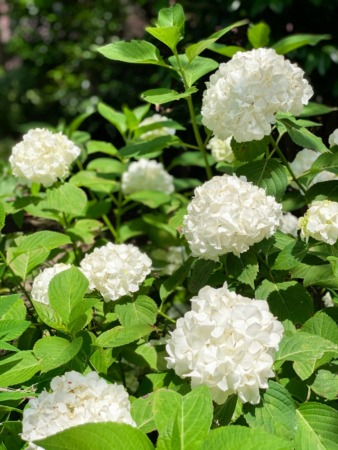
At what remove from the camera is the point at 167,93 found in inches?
66.0

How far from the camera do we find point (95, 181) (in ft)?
7.66

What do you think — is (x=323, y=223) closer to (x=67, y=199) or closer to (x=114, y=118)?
(x=67, y=199)

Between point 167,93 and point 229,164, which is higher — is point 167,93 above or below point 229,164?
above

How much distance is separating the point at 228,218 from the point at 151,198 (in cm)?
112

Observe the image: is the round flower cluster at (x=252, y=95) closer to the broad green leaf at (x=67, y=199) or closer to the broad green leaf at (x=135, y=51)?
the broad green leaf at (x=135, y=51)

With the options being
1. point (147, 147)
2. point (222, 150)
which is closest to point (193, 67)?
point (147, 147)

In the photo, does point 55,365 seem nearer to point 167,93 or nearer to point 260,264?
point 260,264

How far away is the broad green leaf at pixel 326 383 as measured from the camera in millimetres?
1280

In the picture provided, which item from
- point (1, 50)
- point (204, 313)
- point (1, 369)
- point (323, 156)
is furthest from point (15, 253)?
point (1, 50)

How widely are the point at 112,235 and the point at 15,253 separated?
97cm

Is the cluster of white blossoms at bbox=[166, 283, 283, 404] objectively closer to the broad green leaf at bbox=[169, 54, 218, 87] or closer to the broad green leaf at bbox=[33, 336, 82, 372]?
the broad green leaf at bbox=[33, 336, 82, 372]

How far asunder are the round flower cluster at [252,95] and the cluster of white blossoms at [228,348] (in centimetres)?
54

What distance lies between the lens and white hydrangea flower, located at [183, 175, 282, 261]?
55.2 inches

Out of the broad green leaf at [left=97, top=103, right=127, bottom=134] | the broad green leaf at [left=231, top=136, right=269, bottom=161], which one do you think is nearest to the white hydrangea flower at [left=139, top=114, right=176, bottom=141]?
the broad green leaf at [left=97, top=103, right=127, bottom=134]
